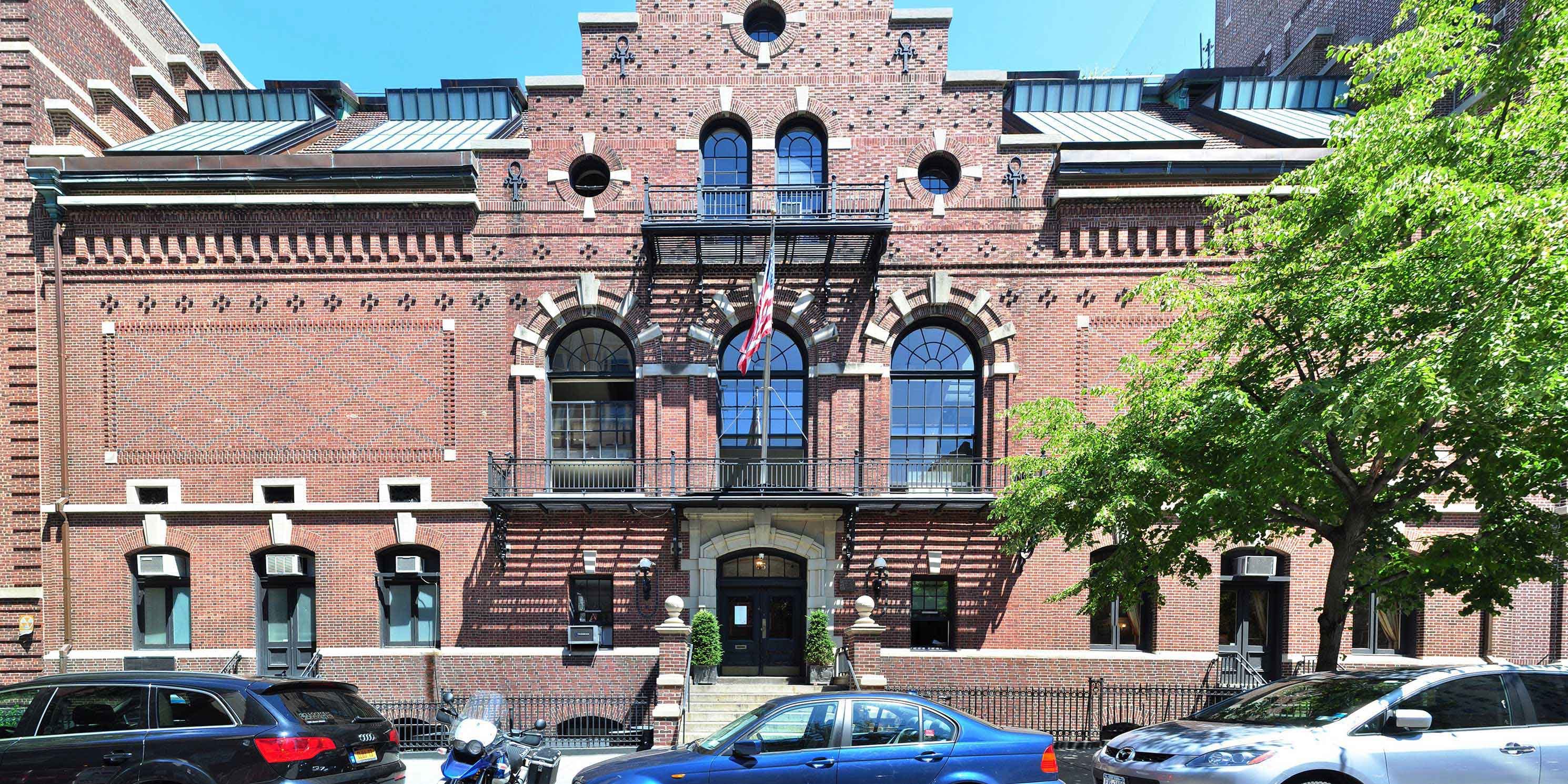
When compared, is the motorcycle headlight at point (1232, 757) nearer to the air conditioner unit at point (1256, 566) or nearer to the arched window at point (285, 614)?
the air conditioner unit at point (1256, 566)

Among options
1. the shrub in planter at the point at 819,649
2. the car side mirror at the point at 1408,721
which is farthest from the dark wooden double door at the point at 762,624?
the car side mirror at the point at 1408,721

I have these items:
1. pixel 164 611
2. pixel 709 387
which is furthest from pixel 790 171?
pixel 164 611

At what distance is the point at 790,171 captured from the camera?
50.2 feet

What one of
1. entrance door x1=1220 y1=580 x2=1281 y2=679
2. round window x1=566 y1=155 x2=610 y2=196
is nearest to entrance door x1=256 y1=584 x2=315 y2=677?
round window x1=566 y1=155 x2=610 y2=196

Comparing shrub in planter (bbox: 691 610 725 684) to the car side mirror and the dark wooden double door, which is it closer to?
the dark wooden double door

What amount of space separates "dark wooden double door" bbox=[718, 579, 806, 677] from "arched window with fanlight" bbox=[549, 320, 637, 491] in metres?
3.24

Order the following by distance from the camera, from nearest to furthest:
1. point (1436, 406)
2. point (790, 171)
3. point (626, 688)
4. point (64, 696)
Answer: point (1436, 406) → point (64, 696) → point (626, 688) → point (790, 171)

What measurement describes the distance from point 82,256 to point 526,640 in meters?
11.2

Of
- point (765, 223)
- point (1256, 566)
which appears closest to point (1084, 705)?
point (1256, 566)

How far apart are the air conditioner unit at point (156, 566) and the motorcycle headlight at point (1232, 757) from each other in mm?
16868

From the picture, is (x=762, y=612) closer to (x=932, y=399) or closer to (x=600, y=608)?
(x=600, y=608)

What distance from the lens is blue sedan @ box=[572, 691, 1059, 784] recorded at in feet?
23.1

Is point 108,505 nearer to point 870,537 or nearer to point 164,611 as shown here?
point 164,611

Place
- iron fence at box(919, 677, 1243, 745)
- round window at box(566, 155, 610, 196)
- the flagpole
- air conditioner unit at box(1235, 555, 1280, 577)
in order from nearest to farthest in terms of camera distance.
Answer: the flagpole → iron fence at box(919, 677, 1243, 745) → air conditioner unit at box(1235, 555, 1280, 577) → round window at box(566, 155, 610, 196)
